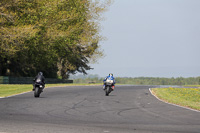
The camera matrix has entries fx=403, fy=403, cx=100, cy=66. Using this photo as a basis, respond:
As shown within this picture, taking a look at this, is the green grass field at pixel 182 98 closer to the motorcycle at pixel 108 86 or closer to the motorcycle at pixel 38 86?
the motorcycle at pixel 108 86

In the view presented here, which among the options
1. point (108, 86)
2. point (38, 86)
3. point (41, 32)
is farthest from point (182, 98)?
point (41, 32)

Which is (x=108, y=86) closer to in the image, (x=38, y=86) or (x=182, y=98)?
(x=182, y=98)

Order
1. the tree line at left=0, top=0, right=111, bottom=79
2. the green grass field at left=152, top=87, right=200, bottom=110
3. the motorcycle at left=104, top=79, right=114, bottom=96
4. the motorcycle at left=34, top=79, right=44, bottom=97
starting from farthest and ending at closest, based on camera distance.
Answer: the tree line at left=0, top=0, right=111, bottom=79 → the motorcycle at left=104, top=79, right=114, bottom=96 → the motorcycle at left=34, top=79, right=44, bottom=97 → the green grass field at left=152, top=87, right=200, bottom=110

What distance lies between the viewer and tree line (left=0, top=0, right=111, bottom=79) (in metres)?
40.3

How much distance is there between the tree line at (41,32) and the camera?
1587 inches

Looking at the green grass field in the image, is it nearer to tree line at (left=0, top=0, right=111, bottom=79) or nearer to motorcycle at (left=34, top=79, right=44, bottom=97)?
motorcycle at (left=34, top=79, right=44, bottom=97)

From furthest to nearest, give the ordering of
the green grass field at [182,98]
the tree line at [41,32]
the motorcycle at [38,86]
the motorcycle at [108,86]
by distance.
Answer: the tree line at [41,32] < the motorcycle at [108,86] < the motorcycle at [38,86] < the green grass field at [182,98]

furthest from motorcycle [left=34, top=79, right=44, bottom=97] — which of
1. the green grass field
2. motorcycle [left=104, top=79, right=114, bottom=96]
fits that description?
the green grass field

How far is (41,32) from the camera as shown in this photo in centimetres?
4550

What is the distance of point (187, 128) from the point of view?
11586 millimetres

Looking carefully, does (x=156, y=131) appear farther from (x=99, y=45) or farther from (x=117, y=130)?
(x=99, y=45)

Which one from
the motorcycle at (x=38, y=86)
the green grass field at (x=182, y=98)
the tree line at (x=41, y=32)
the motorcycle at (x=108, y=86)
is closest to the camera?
the green grass field at (x=182, y=98)

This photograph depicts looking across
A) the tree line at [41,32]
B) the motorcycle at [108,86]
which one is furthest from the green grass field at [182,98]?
the tree line at [41,32]

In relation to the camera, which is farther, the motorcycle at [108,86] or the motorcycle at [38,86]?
the motorcycle at [108,86]
